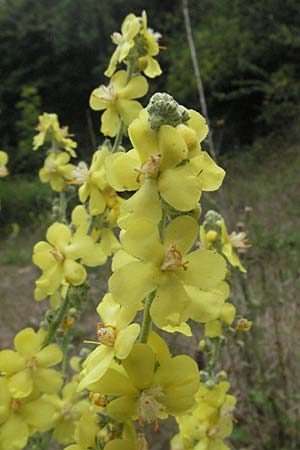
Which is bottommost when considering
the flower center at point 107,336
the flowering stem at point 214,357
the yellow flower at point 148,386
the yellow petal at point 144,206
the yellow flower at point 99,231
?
the flowering stem at point 214,357

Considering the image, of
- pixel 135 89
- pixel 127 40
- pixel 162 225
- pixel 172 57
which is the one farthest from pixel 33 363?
pixel 172 57

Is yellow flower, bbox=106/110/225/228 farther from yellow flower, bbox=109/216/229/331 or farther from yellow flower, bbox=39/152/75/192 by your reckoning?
yellow flower, bbox=39/152/75/192

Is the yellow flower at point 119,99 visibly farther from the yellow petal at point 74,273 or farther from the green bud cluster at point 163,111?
the green bud cluster at point 163,111

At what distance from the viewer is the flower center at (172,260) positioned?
633 millimetres

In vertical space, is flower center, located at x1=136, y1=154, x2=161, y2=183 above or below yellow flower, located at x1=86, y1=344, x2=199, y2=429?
above

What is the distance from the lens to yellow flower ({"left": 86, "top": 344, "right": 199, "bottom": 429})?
604 mm

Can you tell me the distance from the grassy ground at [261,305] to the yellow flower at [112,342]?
0.96m

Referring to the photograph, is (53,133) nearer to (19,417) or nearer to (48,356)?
(48,356)

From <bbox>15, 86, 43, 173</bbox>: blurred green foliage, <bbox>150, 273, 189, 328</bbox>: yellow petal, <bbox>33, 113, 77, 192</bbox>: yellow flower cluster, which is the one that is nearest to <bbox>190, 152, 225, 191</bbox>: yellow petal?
<bbox>150, 273, 189, 328</bbox>: yellow petal

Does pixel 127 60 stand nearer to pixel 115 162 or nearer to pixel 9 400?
pixel 115 162

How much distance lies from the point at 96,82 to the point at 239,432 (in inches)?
382

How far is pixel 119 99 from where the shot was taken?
1.15m

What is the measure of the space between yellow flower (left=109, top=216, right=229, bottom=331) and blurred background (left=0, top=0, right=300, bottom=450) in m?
1.83

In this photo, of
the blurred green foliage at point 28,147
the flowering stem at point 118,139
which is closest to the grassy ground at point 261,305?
the flowering stem at point 118,139
